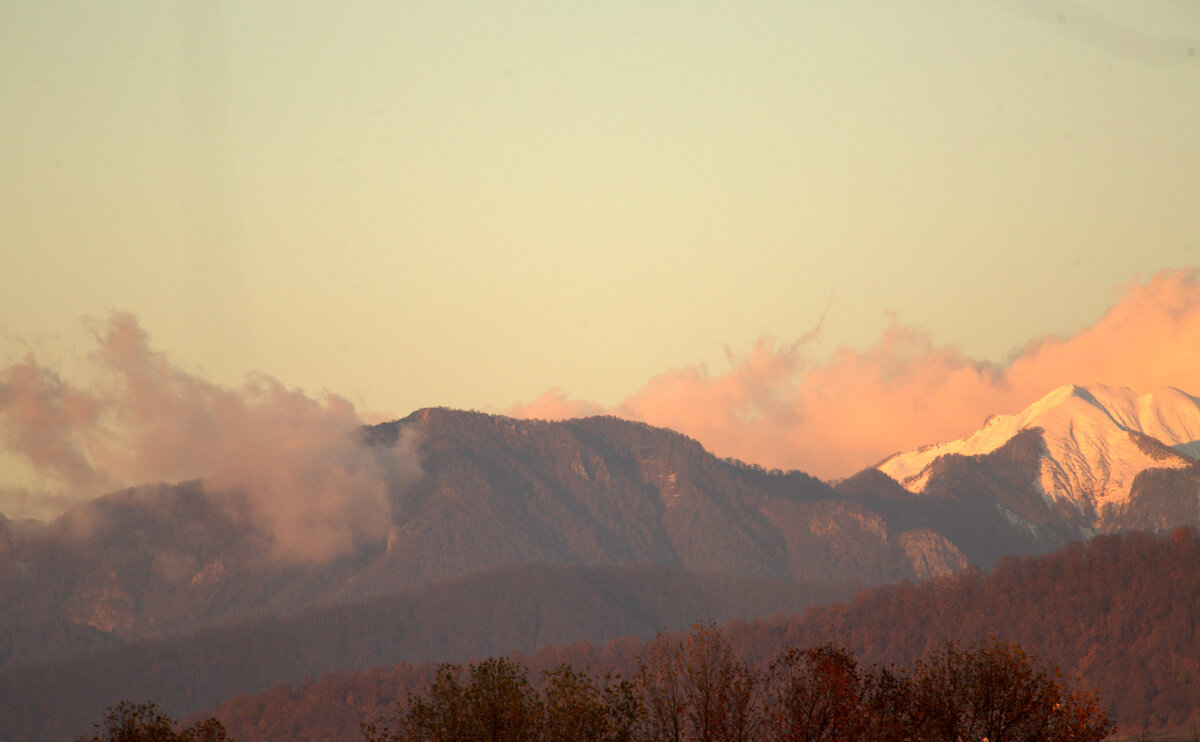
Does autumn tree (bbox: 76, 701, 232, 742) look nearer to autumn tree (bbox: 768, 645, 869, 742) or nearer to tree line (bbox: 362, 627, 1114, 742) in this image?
tree line (bbox: 362, 627, 1114, 742)

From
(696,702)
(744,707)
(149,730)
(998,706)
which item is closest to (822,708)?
(744,707)

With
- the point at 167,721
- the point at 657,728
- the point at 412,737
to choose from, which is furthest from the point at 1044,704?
the point at 167,721

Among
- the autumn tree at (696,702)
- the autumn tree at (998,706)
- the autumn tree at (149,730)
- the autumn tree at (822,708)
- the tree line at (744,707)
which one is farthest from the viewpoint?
the autumn tree at (696,702)

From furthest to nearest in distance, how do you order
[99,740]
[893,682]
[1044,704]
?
1. [893,682]
2. [1044,704]
3. [99,740]

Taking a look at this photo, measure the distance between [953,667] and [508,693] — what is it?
114 ft

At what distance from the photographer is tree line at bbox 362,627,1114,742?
9569cm

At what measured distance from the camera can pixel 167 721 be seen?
103062mm

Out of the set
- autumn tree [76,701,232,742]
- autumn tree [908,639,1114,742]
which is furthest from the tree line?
autumn tree [76,701,232,742]

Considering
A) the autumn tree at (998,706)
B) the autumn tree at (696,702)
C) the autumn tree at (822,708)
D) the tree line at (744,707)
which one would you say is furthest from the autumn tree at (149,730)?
the autumn tree at (998,706)

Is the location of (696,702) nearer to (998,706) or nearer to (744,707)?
(744,707)

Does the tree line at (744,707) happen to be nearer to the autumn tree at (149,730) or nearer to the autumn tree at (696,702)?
the autumn tree at (696,702)

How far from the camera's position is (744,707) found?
102625mm

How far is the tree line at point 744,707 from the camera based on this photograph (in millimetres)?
95688

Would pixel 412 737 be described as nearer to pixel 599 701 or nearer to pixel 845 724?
pixel 599 701
